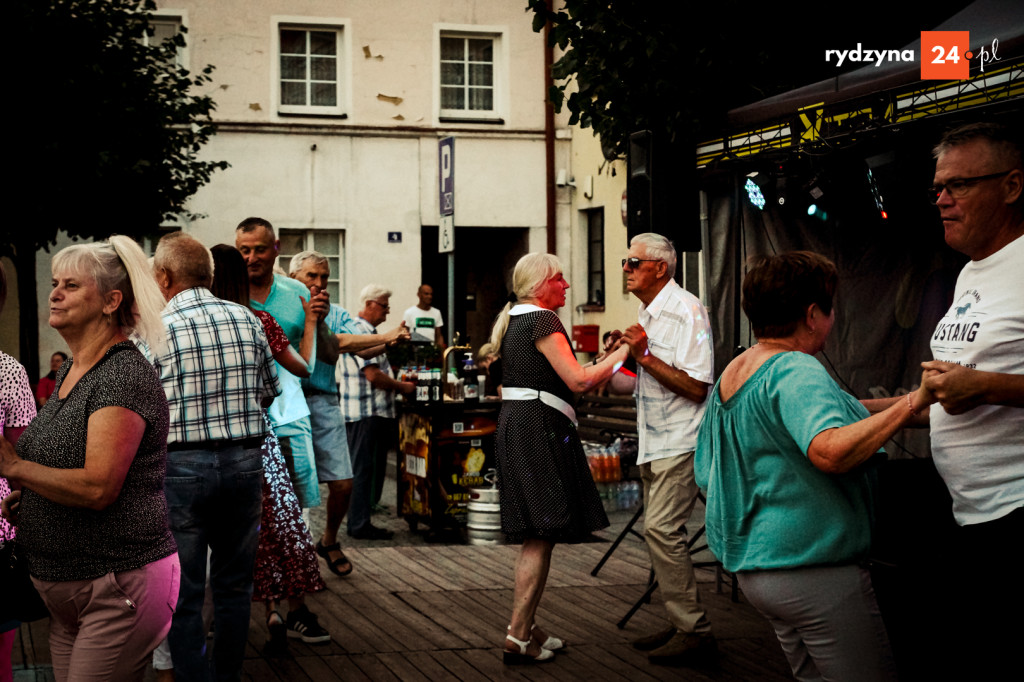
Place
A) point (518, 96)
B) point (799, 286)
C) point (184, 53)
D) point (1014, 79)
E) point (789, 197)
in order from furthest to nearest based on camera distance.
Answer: point (518, 96) → point (184, 53) → point (789, 197) → point (1014, 79) → point (799, 286)

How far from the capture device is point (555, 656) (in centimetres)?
604

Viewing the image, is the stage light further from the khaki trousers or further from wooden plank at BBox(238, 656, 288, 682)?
wooden plank at BBox(238, 656, 288, 682)

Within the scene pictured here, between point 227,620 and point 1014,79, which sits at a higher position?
point 1014,79

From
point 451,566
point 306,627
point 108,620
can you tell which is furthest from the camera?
point 451,566

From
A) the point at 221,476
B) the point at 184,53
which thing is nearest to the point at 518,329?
the point at 221,476

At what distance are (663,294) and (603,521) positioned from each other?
3.92 feet

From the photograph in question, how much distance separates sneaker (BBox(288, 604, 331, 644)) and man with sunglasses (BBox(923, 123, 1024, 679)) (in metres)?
3.61

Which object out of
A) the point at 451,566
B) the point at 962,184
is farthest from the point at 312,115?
the point at 962,184

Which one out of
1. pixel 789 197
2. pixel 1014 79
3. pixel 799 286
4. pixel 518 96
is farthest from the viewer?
pixel 518 96

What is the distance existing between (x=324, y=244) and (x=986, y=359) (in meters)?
17.0

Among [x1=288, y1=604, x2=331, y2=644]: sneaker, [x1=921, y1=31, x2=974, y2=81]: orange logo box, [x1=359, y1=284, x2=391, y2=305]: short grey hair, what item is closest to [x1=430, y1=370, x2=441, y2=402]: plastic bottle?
[x1=359, y1=284, x2=391, y2=305]: short grey hair

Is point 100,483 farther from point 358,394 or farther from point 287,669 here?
point 358,394

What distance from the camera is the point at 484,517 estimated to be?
31.2ft

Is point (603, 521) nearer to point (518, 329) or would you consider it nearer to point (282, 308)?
point (518, 329)
